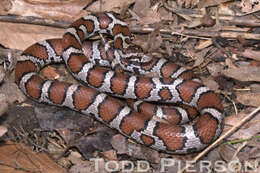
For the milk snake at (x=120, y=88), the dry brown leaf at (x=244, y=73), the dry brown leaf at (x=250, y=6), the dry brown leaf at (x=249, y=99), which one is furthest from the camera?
the dry brown leaf at (x=250, y=6)

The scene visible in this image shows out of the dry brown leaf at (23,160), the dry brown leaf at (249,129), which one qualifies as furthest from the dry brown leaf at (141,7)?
the dry brown leaf at (23,160)

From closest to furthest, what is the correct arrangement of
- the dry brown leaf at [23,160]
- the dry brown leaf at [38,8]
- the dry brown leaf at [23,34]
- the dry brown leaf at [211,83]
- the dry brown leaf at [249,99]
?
the dry brown leaf at [23,160], the dry brown leaf at [249,99], the dry brown leaf at [211,83], the dry brown leaf at [23,34], the dry brown leaf at [38,8]

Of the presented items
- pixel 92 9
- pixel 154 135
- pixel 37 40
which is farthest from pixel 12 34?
pixel 154 135

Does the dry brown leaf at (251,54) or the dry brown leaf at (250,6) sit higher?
the dry brown leaf at (250,6)

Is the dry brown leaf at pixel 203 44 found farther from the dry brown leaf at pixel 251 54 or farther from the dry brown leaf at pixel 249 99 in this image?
the dry brown leaf at pixel 249 99

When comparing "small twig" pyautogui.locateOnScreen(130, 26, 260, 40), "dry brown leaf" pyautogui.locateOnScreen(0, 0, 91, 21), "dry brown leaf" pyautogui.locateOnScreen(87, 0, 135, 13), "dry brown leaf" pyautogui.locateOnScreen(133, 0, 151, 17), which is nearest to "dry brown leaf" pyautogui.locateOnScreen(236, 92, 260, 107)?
"small twig" pyautogui.locateOnScreen(130, 26, 260, 40)

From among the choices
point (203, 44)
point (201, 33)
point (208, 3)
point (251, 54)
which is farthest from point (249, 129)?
point (208, 3)

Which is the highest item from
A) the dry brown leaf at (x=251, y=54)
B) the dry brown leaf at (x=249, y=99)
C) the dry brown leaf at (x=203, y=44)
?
the dry brown leaf at (x=203, y=44)

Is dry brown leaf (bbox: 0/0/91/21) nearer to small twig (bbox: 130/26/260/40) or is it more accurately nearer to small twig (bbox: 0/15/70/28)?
small twig (bbox: 0/15/70/28)
